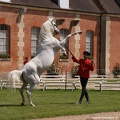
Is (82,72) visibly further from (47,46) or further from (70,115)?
(70,115)

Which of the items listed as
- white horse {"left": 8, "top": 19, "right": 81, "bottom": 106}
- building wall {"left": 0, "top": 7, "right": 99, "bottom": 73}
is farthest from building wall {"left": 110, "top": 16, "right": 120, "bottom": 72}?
white horse {"left": 8, "top": 19, "right": 81, "bottom": 106}

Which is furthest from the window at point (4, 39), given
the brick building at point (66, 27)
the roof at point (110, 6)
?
the roof at point (110, 6)

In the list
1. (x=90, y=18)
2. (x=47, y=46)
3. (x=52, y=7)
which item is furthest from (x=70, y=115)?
(x=90, y=18)

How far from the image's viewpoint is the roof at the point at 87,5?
1373 inches

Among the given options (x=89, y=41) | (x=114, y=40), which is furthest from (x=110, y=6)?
(x=89, y=41)

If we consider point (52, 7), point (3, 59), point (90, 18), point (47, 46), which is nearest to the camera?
point (47, 46)

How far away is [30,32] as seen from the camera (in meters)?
34.7

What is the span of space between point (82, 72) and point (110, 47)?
23049mm

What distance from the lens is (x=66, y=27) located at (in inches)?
1471

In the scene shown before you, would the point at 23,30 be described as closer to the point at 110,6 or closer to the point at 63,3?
the point at 63,3

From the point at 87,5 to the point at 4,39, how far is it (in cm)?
849

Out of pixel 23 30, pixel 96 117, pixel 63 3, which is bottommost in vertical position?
pixel 96 117

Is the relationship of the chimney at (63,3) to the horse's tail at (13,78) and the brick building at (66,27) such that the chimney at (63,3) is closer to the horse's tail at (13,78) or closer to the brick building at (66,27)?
the brick building at (66,27)

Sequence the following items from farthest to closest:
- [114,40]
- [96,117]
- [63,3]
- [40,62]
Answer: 1. [114,40]
2. [63,3]
3. [40,62]
4. [96,117]
